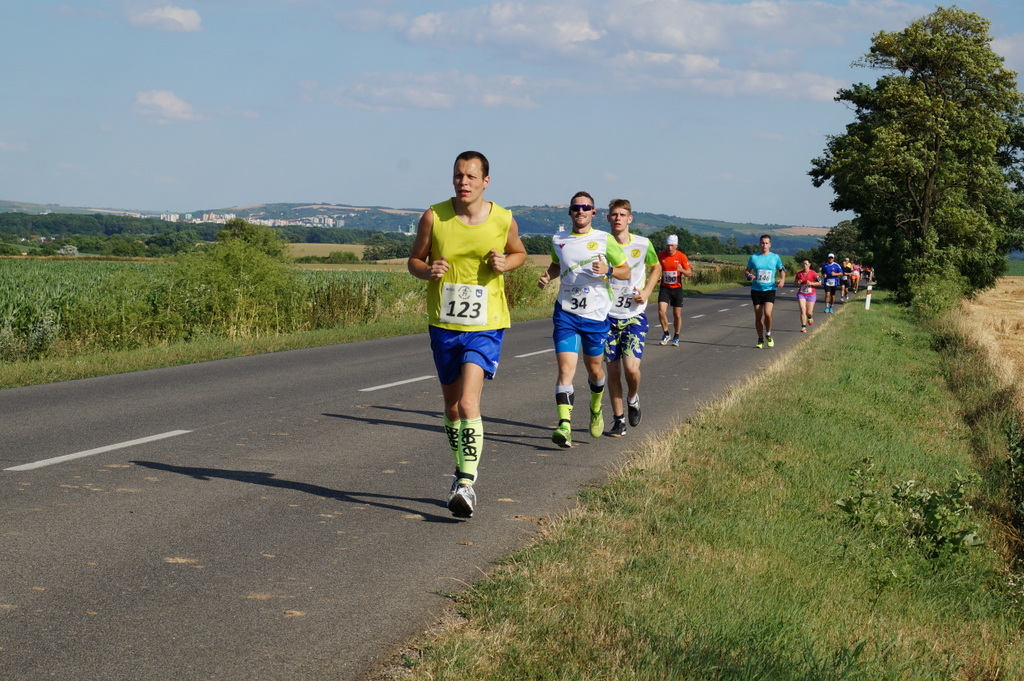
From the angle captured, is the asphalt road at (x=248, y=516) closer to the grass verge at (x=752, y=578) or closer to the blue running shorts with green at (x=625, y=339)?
the grass verge at (x=752, y=578)

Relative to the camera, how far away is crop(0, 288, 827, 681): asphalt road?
3.86 meters

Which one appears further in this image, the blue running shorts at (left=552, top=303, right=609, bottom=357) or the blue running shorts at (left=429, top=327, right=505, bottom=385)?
the blue running shorts at (left=552, top=303, right=609, bottom=357)

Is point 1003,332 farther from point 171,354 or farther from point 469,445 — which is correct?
point 469,445

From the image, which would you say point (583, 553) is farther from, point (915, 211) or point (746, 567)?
Answer: point (915, 211)

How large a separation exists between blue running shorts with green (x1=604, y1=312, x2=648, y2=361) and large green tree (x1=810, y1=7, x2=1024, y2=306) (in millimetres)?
31642

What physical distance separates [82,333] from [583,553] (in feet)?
45.2

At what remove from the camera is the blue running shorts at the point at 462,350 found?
18.9ft

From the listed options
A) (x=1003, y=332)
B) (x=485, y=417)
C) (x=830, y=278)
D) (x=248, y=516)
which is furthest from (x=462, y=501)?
(x=1003, y=332)

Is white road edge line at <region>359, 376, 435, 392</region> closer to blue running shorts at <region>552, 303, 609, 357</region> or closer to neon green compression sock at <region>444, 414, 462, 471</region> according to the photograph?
blue running shorts at <region>552, 303, 609, 357</region>

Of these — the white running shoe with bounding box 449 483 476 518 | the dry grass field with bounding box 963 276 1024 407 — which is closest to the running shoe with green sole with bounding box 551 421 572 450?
the white running shoe with bounding box 449 483 476 518

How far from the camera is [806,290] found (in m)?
24.1

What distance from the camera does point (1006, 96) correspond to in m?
45.2

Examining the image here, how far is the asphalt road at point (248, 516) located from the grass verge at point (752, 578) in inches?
16.4

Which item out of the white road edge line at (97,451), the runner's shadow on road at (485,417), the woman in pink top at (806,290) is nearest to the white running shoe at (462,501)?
the white road edge line at (97,451)
